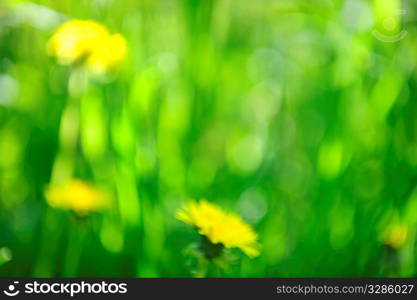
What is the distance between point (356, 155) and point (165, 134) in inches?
9.2

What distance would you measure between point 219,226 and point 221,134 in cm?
12

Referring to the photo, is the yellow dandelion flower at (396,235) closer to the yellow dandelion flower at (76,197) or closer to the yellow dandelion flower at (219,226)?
the yellow dandelion flower at (219,226)

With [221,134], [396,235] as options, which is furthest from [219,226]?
[396,235]

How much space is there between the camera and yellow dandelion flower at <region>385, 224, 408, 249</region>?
34.9 inches

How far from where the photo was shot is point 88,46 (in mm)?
843

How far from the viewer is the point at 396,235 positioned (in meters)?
0.89

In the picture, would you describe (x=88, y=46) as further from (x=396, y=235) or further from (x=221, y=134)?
(x=396, y=235)

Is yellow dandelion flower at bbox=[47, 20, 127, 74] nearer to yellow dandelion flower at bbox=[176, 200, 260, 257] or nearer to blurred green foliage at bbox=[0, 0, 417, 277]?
blurred green foliage at bbox=[0, 0, 417, 277]

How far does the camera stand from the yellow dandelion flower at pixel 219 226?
0.79 m

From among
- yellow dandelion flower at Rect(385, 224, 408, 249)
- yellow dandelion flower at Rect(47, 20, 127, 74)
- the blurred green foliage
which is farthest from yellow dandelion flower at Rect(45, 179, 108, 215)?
yellow dandelion flower at Rect(385, 224, 408, 249)

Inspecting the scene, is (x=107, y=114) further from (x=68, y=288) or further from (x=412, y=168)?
(x=412, y=168)

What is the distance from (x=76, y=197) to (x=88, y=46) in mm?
175

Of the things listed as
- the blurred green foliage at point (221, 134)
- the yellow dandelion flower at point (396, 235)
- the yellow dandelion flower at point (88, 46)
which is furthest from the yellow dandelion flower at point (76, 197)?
the yellow dandelion flower at point (396, 235)

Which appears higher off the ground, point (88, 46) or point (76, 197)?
point (88, 46)
